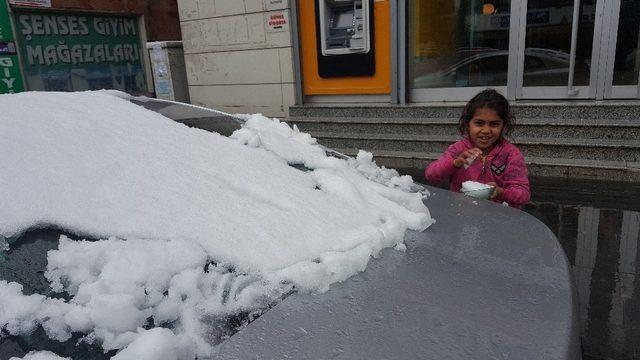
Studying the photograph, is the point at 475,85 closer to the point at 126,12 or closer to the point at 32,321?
the point at 32,321

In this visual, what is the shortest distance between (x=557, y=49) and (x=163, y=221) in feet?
17.6

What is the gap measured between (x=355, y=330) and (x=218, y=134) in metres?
1.10

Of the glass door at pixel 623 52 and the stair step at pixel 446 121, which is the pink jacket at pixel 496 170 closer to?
the stair step at pixel 446 121

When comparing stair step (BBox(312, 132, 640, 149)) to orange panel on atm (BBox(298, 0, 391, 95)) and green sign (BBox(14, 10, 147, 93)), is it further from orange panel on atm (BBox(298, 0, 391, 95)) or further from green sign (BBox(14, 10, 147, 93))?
green sign (BBox(14, 10, 147, 93))

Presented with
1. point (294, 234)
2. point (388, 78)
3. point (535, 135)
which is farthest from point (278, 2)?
point (294, 234)

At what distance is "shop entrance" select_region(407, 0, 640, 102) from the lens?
16.0ft

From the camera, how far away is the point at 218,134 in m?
1.84

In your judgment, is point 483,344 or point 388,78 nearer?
point 483,344

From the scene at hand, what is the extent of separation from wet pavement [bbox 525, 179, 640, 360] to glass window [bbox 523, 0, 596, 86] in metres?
1.32

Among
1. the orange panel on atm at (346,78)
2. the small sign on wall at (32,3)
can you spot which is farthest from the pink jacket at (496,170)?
the small sign on wall at (32,3)

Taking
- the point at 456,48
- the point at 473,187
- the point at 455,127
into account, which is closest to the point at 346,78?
the point at 456,48

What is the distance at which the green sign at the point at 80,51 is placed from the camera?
30.1ft

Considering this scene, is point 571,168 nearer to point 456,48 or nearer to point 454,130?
point 454,130

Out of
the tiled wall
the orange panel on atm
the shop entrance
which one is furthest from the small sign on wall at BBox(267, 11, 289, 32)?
the shop entrance
